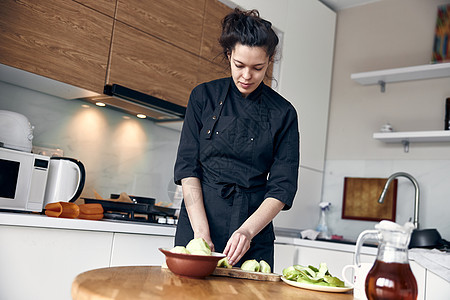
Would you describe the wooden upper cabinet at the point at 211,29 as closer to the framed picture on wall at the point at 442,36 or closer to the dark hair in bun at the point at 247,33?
the dark hair in bun at the point at 247,33

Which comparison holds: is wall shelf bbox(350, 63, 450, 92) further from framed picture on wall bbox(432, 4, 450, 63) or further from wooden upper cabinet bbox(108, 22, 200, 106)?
wooden upper cabinet bbox(108, 22, 200, 106)

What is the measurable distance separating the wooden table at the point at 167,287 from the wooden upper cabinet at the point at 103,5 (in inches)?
58.9

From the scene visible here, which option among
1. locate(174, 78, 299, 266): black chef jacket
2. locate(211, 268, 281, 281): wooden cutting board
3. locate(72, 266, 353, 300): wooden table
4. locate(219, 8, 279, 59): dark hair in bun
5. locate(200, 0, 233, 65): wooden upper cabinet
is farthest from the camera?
locate(200, 0, 233, 65): wooden upper cabinet

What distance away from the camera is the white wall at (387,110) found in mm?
3170

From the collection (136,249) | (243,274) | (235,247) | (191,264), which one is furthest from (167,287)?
(136,249)

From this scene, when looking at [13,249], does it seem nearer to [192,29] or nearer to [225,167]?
[225,167]

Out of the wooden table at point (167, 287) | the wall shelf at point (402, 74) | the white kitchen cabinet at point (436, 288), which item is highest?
the wall shelf at point (402, 74)

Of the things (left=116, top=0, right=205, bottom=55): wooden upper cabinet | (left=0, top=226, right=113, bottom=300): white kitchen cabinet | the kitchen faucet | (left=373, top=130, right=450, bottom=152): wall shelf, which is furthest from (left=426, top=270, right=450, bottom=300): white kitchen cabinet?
(left=116, top=0, right=205, bottom=55): wooden upper cabinet

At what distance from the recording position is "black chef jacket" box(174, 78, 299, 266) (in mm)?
1583

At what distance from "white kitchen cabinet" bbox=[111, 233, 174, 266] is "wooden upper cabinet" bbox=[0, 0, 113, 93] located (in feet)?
2.32

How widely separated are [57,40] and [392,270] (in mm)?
1759

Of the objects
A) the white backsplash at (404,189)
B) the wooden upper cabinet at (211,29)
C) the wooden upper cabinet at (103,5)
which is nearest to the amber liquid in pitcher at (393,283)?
the wooden upper cabinet at (103,5)

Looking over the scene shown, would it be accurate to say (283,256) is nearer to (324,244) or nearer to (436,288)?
(324,244)

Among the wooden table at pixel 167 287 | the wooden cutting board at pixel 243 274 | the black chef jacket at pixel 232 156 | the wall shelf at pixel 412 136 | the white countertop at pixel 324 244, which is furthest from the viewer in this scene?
the wall shelf at pixel 412 136
